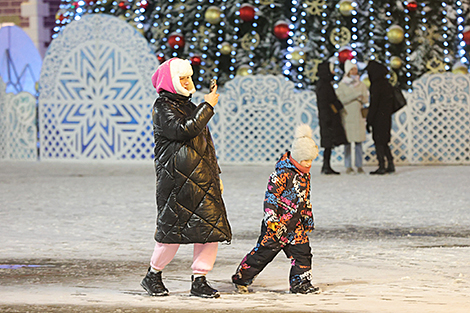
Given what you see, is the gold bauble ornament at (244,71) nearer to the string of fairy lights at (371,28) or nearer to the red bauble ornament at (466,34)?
the string of fairy lights at (371,28)

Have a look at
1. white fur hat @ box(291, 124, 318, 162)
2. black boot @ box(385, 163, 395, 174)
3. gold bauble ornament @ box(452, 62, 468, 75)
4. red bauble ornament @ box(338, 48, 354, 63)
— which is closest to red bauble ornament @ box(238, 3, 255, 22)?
red bauble ornament @ box(338, 48, 354, 63)

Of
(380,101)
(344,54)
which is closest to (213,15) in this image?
(344,54)

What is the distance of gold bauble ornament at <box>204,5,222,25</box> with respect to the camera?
15875mm

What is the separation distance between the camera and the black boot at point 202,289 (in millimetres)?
4355

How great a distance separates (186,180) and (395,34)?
11805 millimetres

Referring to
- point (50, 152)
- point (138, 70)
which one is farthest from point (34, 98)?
point (138, 70)

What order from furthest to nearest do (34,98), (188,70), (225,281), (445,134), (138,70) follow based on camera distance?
(34,98), (138,70), (445,134), (225,281), (188,70)

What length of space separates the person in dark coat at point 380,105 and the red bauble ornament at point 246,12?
4124 millimetres

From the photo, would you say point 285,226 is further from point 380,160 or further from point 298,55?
point 298,55

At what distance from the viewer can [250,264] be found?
4.62 meters

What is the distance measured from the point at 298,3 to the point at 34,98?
20.2ft

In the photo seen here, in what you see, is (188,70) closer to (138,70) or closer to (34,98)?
(138,70)

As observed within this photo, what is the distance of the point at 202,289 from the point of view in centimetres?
436

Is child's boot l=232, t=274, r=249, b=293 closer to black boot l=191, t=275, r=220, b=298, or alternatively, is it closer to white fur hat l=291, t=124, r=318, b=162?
black boot l=191, t=275, r=220, b=298
